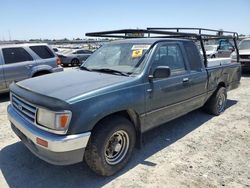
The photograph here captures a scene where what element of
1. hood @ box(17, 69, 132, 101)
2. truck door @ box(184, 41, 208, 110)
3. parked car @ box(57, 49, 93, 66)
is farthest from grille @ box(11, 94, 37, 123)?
parked car @ box(57, 49, 93, 66)

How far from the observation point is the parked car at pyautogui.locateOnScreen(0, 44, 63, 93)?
727 cm

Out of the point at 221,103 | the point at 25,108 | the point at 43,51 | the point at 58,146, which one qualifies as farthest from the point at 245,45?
the point at 58,146

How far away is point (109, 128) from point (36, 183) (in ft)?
3.90

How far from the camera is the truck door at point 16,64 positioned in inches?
287

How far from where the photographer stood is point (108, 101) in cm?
295

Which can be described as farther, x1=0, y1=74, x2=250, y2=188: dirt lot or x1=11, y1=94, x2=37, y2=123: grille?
x1=0, y1=74, x2=250, y2=188: dirt lot

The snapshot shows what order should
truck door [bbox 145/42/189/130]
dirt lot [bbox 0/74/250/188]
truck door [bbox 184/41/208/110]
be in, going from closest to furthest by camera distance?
dirt lot [bbox 0/74/250/188] → truck door [bbox 145/42/189/130] → truck door [bbox 184/41/208/110]

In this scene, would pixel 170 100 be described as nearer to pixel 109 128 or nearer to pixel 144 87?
pixel 144 87

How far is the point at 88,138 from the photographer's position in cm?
278

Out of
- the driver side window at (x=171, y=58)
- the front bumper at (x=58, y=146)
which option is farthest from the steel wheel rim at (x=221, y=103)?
the front bumper at (x=58, y=146)

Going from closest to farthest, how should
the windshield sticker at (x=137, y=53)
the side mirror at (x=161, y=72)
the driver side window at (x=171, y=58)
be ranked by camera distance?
the side mirror at (x=161, y=72)
the windshield sticker at (x=137, y=53)
the driver side window at (x=171, y=58)

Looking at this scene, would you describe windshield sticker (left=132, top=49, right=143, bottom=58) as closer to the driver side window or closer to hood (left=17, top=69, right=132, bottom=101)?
the driver side window

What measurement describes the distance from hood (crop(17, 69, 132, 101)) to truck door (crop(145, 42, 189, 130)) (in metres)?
0.57

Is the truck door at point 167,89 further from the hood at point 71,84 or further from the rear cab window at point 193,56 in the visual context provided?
the hood at point 71,84
